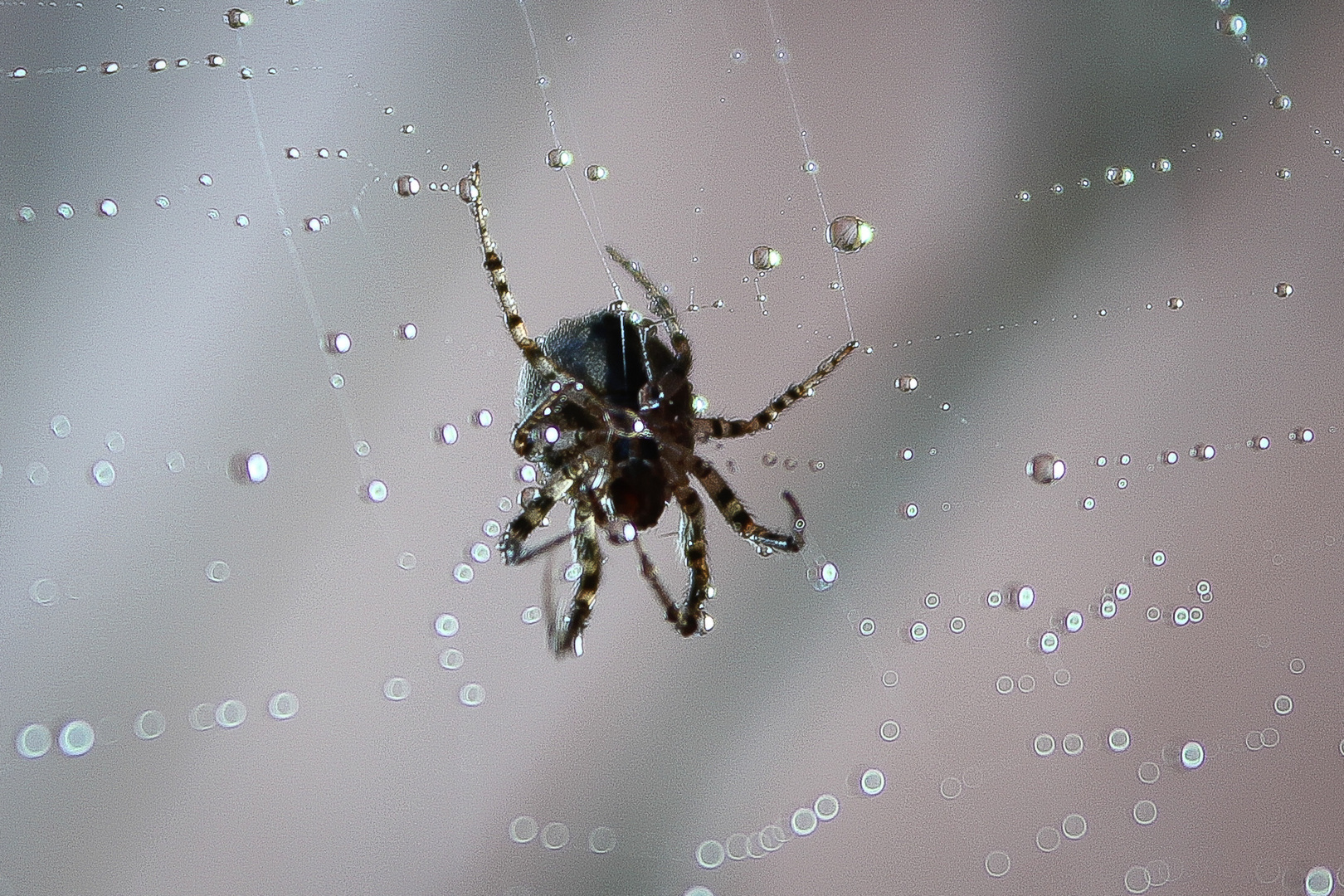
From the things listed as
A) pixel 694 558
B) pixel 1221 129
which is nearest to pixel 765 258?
pixel 694 558

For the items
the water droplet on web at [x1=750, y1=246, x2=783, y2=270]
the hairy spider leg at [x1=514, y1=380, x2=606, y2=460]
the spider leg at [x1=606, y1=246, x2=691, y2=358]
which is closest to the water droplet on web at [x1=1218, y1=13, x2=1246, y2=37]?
the water droplet on web at [x1=750, y1=246, x2=783, y2=270]

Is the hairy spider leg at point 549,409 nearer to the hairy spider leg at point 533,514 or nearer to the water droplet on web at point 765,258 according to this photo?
the hairy spider leg at point 533,514

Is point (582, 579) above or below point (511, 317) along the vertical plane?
below

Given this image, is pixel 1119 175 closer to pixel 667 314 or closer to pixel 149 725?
pixel 667 314

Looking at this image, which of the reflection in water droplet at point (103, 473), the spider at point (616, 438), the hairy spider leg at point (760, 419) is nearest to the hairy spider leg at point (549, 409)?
the spider at point (616, 438)

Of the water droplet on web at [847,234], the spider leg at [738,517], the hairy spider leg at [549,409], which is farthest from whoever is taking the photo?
the water droplet on web at [847,234]

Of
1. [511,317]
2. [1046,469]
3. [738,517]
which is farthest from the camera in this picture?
[1046,469]

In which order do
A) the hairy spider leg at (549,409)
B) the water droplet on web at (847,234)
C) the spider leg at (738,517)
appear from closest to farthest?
the hairy spider leg at (549,409)
the spider leg at (738,517)
the water droplet on web at (847,234)
